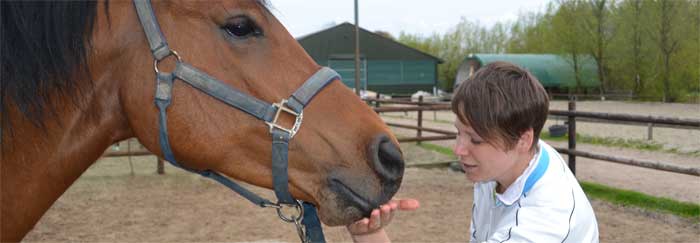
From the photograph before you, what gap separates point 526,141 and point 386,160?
1.34 ft

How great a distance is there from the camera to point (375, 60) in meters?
33.9

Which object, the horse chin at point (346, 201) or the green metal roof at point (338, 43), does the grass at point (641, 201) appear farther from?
the green metal roof at point (338, 43)

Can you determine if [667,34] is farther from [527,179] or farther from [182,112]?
[182,112]

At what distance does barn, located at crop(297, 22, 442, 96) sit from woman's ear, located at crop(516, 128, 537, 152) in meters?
28.6

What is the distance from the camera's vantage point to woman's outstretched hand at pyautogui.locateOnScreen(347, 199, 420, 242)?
152cm

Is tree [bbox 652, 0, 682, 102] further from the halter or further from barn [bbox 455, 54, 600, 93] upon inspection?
the halter

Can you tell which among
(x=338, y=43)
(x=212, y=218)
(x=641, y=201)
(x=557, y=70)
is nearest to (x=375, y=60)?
(x=338, y=43)

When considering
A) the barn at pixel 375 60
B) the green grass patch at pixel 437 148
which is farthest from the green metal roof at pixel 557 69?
the green grass patch at pixel 437 148

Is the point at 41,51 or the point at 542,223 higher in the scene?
the point at 41,51

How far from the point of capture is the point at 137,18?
1.43 meters

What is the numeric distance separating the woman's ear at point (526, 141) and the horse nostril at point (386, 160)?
0.35 m

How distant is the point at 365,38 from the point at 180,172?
26.6 m

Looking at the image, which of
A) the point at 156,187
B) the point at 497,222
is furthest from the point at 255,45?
the point at 156,187

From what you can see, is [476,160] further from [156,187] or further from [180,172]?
[180,172]
